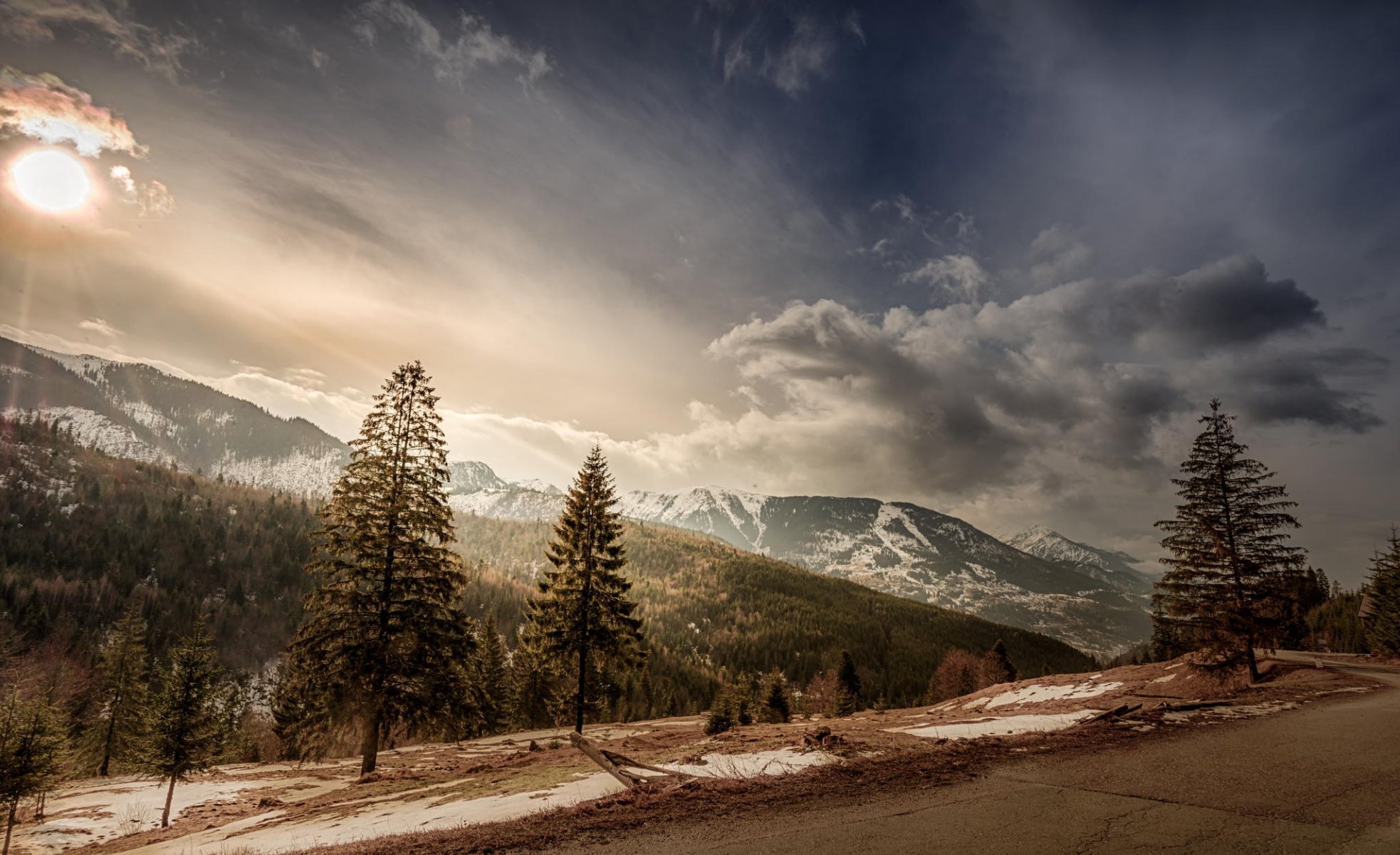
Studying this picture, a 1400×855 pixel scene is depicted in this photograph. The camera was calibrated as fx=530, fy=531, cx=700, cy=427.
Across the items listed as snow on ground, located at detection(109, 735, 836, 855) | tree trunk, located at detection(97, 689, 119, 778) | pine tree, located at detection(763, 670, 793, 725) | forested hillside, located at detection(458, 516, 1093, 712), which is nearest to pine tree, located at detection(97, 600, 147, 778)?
tree trunk, located at detection(97, 689, 119, 778)

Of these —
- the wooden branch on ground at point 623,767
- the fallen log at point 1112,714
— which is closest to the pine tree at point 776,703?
the fallen log at point 1112,714

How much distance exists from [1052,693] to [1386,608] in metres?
43.3

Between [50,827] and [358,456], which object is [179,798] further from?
[358,456]

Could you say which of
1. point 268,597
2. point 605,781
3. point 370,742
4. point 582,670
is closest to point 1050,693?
point 582,670

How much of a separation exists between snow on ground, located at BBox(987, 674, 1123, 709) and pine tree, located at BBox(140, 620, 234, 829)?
36.5 m

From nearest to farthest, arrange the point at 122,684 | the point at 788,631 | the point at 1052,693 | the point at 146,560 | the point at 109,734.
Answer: the point at 1052,693
the point at 122,684
the point at 109,734
the point at 788,631
the point at 146,560

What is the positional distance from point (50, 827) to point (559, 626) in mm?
21544

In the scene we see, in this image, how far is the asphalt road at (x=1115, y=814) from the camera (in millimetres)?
5945

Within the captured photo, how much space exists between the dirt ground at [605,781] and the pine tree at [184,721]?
169 cm

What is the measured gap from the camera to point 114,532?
502ft

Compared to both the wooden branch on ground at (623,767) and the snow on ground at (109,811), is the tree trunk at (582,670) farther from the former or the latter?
the wooden branch on ground at (623,767)

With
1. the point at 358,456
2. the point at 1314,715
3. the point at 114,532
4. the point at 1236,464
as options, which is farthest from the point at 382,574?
the point at 114,532

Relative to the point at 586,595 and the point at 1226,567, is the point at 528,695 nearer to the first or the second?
the point at 586,595

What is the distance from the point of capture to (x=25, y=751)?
75.3 feet
